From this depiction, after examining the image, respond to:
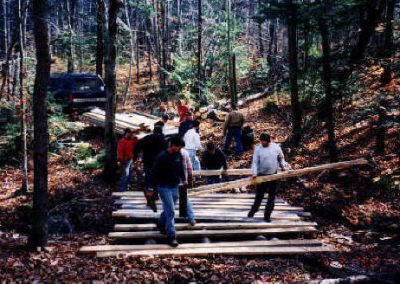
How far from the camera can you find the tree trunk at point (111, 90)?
13.0 metres

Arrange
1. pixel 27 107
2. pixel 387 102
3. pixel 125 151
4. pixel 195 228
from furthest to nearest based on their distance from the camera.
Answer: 1. pixel 27 107
2. pixel 125 151
3. pixel 387 102
4. pixel 195 228

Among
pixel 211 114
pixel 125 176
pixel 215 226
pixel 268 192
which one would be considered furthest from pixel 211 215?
pixel 211 114

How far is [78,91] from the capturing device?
21.7 meters

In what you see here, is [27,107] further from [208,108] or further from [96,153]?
[208,108]

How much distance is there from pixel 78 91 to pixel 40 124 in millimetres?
13964

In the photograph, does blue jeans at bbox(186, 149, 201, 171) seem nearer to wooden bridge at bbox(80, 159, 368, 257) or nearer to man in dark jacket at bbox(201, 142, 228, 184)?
man in dark jacket at bbox(201, 142, 228, 184)

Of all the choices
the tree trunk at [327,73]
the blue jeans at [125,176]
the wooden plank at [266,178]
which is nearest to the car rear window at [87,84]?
the blue jeans at [125,176]

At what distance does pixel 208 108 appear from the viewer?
25.3m

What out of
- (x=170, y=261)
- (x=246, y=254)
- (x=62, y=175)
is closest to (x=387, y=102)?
(x=246, y=254)

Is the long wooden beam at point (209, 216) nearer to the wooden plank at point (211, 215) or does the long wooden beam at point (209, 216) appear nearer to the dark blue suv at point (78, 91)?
the wooden plank at point (211, 215)

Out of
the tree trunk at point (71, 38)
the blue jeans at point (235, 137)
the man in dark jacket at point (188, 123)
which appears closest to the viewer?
the tree trunk at point (71, 38)

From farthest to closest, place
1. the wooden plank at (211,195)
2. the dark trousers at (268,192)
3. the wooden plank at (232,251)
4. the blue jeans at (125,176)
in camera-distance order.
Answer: the blue jeans at (125,176), the wooden plank at (211,195), the dark trousers at (268,192), the wooden plank at (232,251)

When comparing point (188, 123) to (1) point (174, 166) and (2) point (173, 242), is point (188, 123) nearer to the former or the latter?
(1) point (174, 166)

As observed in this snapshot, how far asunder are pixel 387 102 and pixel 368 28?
22.6ft
